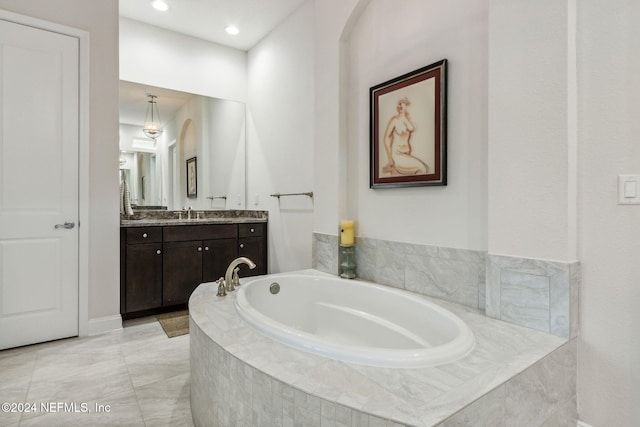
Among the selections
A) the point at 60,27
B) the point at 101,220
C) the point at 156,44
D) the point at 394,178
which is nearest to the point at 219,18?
the point at 156,44

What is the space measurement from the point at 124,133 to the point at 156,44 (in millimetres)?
982

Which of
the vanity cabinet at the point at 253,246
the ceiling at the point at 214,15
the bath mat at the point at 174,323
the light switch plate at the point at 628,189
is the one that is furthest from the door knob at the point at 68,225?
the light switch plate at the point at 628,189

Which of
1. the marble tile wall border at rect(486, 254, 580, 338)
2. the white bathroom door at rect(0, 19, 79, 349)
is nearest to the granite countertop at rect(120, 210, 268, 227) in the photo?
the white bathroom door at rect(0, 19, 79, 349)

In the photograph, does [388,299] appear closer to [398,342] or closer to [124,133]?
[398,342]

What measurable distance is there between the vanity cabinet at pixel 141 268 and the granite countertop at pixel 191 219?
0.06 m

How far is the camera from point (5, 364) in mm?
2105

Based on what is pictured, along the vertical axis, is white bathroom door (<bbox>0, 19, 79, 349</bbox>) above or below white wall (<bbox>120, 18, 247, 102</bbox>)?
below

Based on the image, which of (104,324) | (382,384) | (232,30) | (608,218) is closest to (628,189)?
(608,218)

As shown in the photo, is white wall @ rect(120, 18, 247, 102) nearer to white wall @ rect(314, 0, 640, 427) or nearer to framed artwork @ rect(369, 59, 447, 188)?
framed artwork @ rect(369, 59, 447, 188)

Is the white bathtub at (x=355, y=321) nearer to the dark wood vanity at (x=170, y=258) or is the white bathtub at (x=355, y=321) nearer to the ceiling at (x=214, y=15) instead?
the dark wood vanity at (x=170, y=258)

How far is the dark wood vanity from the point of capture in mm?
2811

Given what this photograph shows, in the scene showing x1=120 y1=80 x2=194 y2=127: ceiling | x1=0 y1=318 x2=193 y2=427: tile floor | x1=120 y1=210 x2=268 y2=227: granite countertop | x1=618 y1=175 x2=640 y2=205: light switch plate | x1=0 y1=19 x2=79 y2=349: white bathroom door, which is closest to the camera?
x1=618 y1=175 x2=640 y2=205: light switch plate

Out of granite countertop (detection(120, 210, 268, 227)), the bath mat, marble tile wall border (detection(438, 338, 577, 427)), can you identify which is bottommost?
the bath mat

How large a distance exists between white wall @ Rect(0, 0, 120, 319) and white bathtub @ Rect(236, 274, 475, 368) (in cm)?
138
